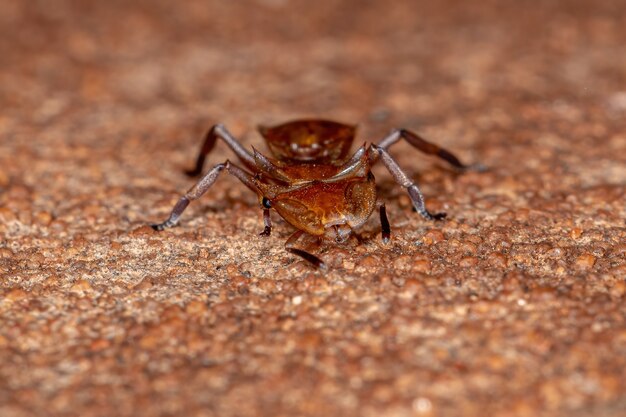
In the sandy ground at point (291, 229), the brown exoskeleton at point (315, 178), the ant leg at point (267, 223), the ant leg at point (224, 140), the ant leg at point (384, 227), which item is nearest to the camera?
the sandy ground at point (291, 229)

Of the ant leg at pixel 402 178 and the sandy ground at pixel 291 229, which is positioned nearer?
the sandy ground at pixel 291 229

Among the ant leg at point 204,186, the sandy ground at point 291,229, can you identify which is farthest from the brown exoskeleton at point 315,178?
the sandy ground at point 291,229

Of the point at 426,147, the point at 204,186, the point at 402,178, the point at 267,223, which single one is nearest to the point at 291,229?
the point at 267,223

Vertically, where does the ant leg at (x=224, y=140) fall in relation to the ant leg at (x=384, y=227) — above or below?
above

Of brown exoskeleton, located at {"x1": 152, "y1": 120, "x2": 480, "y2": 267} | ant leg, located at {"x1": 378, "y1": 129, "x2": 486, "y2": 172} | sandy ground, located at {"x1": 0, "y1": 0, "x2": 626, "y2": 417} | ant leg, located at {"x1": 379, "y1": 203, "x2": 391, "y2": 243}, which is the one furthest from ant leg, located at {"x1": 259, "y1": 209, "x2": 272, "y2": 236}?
ant leg, located at {"x1": 378, "y1": 129, "x2": 486, "y2": 172}

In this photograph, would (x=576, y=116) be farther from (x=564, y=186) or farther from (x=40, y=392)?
(x=40, y=392)

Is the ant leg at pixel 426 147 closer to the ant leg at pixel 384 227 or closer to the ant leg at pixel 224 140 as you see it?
the ant leg at pixel 384 227

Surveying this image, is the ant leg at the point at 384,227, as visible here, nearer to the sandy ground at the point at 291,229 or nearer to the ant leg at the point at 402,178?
the sandy ground at the point at 291,229

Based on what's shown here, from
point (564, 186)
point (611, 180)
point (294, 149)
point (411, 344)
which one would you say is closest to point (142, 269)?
point (294, 149)

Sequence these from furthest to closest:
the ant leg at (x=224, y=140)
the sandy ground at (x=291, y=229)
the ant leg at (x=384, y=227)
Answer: the ant leg at (x=224, y=140) → the ant leg at (x=384, y=227) → the sandy ground at (x=291, y=229)
